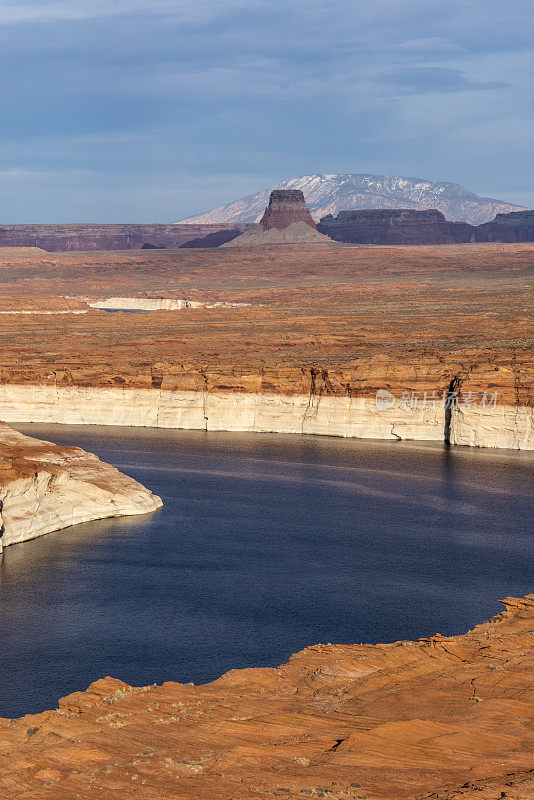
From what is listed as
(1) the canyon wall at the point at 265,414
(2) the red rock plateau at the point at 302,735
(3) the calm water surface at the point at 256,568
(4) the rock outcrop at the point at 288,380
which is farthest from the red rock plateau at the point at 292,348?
(2) the red rock plateau at the point at 302,735

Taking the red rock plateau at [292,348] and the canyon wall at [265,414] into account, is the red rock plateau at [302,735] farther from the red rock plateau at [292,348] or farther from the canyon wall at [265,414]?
the red rock plateau at [292,348]

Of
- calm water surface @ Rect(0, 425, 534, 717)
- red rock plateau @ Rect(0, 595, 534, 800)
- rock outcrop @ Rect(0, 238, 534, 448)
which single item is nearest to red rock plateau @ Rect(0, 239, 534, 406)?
rock outcrop @ Rect(0, 238, 534, 448)

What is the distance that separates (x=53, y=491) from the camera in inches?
1725

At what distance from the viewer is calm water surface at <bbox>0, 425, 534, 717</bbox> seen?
29500mm

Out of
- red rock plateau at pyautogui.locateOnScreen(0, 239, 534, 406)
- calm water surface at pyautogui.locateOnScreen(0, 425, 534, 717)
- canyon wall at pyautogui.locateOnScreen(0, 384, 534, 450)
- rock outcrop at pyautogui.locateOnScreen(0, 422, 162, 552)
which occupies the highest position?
red rock plateau at pyautogui.locateOnScreen(0, 239, 534, 406)

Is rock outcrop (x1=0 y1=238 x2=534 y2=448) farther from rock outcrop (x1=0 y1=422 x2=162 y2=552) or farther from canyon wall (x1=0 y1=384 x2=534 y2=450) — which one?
rock outcrop (x1=0 y1=422 x2=162 y2=552)

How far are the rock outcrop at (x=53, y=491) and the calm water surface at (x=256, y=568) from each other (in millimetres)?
831

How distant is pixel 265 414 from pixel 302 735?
55252 millimetres

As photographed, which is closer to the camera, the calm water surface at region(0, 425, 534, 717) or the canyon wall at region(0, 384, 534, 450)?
the calm water surface at region(0, 425, 534, 717)

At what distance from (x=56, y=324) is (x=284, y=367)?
150 feet

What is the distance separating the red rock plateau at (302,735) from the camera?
17.1 metres

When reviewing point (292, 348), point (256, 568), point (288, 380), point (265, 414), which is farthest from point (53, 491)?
point (292, 348)

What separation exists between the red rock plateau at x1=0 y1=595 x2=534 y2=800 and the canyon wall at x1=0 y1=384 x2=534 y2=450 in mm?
42867

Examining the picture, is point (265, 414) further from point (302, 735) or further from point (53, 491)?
point (302, 735)
